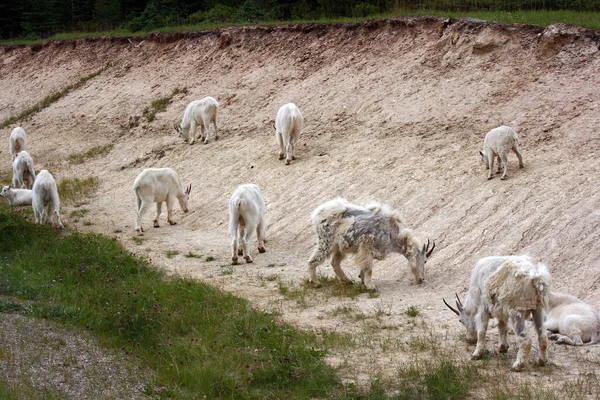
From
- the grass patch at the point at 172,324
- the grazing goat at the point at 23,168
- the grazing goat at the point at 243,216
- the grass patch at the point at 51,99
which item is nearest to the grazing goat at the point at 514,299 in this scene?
the grass patch at the point at 172,324

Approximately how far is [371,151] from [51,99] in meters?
19.9

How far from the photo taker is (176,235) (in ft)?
52.3

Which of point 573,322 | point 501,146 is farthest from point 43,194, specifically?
point 573,322

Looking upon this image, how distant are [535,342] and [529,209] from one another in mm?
4616

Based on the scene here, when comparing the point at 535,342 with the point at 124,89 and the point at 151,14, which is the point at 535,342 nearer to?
the point at 124,89

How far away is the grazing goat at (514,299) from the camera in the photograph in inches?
291

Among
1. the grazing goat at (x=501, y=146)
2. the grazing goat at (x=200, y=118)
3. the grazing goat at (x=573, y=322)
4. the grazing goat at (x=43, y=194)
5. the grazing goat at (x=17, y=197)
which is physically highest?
the grazing goat at (x=200, y=118)

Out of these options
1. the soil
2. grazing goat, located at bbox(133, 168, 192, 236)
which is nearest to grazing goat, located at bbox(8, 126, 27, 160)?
the soil

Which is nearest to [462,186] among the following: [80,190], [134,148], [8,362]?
[8,362]

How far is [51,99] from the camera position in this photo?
32156mm

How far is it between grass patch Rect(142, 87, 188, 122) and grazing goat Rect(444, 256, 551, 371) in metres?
20.4

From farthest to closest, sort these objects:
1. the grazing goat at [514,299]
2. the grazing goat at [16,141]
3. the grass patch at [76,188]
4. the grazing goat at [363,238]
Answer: the grazing goat at [16,141], the grass patch at [76,188], the grazing goat at [363,238], the grazing goat at [514,299]

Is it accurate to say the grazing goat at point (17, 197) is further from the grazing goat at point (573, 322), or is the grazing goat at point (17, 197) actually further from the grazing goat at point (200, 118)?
the grazing goat at point (573, 322)

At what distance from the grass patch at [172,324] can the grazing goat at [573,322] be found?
2885 mm
